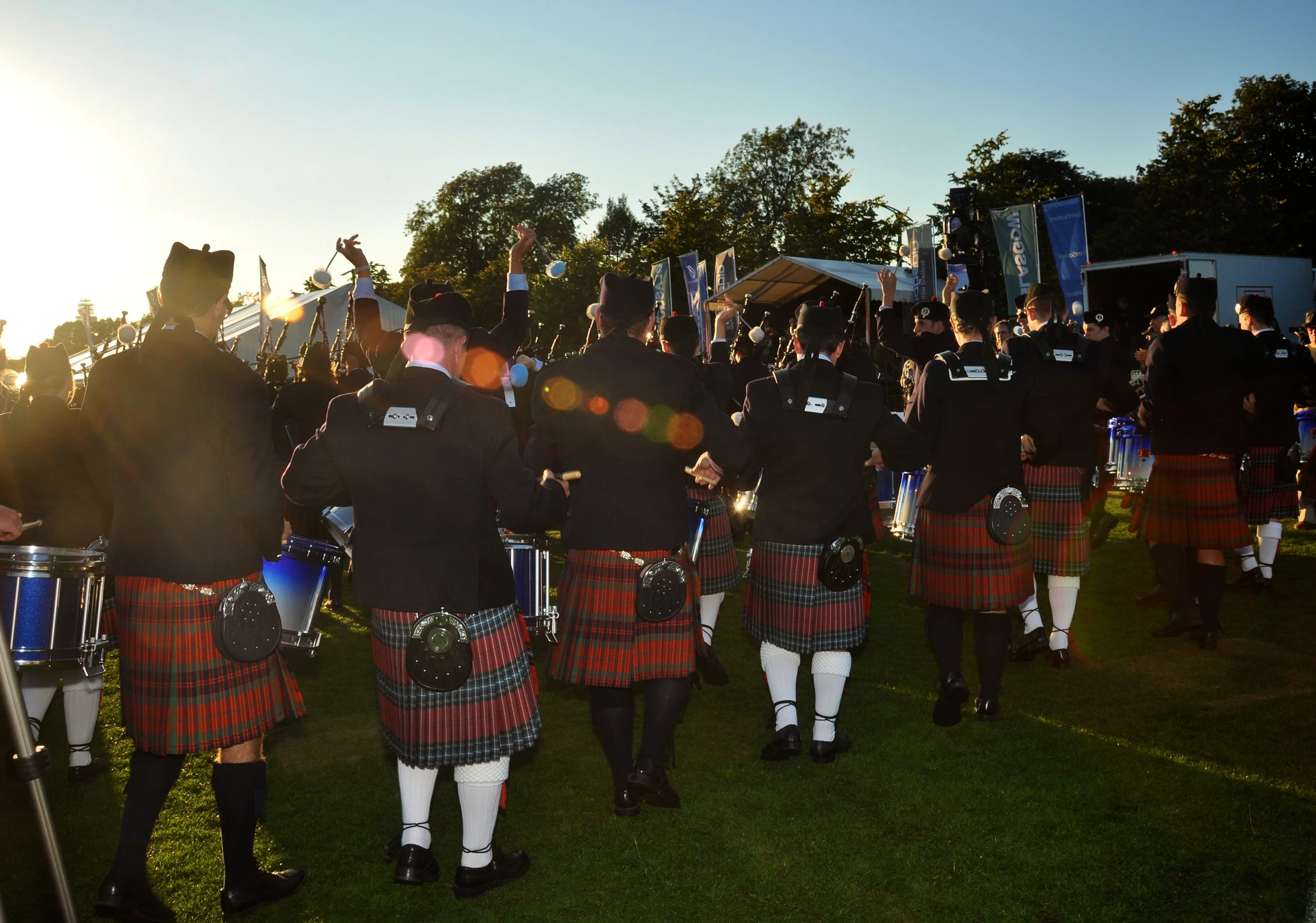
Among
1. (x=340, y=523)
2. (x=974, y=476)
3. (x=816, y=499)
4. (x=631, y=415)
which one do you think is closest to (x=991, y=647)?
(x=974, y=476)

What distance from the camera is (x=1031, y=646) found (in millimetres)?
5637

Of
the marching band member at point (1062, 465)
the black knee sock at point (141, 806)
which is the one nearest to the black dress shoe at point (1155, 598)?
the marching band member at point (1062, 465)

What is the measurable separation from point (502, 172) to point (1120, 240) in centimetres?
3809

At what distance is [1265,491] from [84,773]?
766cm

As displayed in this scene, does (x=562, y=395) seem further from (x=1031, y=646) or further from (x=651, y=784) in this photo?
(x=1031, y=646)

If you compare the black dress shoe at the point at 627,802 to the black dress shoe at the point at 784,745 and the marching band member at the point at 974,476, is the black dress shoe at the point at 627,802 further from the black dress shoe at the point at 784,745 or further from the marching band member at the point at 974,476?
the marching band member at the point at 974,476

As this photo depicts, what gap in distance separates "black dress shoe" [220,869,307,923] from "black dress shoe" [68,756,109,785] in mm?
1489

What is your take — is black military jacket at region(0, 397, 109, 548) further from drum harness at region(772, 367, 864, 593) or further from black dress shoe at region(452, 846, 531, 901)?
drum harness at region(772, 367, 864, 593)

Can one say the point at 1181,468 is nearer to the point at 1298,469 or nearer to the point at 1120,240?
the point at 1298,469

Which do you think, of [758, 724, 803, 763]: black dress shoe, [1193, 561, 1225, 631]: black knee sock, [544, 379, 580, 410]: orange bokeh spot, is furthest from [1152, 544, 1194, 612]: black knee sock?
[544, 379, 580, 410]: orange bokeh spot

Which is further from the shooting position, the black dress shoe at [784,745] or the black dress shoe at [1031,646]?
the black dress shoe at [1031,646]

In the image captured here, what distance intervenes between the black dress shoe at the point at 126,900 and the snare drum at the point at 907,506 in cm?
464

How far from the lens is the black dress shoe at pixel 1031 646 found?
5.63m

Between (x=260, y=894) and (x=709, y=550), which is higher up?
(x=709, y=550)
